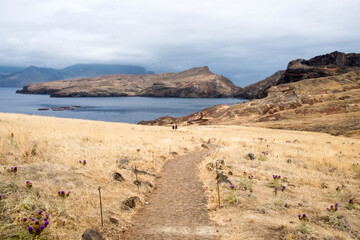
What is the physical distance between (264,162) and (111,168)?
9.41 meters

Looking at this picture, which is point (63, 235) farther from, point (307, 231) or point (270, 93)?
point (270, 93)

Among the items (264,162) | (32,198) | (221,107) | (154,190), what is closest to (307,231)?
(154,190)

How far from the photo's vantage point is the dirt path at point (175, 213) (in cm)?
649

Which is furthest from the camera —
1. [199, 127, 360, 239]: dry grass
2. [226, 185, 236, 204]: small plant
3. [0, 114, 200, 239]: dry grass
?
[226, 185, 236, 204]: small plant

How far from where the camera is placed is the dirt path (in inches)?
255

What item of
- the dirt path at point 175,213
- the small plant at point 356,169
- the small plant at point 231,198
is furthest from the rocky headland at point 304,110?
the small plant at point 231,198

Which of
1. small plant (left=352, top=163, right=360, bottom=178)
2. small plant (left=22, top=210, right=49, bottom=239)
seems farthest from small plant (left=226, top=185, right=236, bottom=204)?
small plant (left=352, top=163, right=360, bottom=178)

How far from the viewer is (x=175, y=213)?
784 centimetres

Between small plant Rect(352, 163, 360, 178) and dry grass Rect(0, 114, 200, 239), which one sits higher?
dry grass Rect(0, 114, 200, 239)

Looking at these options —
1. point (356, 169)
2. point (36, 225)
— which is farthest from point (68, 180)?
point (356, 169)

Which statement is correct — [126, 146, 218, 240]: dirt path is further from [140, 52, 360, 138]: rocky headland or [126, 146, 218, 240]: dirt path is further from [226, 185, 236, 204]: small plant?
[140, 52, 360, 138]: rocky headland

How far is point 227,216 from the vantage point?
7.40m

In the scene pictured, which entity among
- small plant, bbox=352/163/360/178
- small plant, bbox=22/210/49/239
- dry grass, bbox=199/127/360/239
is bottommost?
small plant, bbox=352/163/360/178

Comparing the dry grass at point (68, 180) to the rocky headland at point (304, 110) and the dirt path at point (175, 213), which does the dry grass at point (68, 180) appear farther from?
the rocky headland at point (304, 110)
